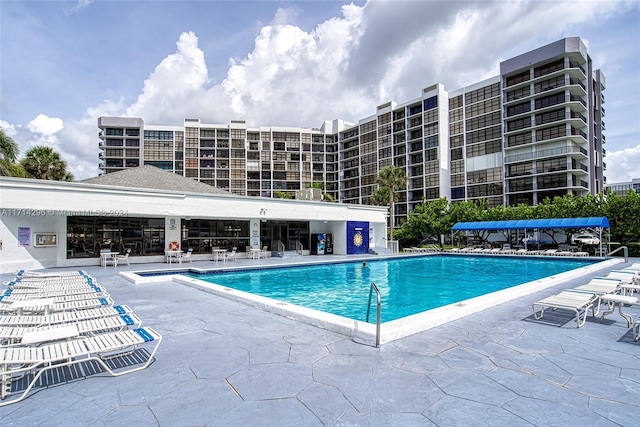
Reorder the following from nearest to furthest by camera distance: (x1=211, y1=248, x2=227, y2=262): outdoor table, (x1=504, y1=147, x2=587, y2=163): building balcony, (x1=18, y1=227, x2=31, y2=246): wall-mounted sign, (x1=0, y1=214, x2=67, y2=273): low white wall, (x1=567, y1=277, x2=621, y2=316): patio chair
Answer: (x1=567, y1=277, x2=621, y2=316): patio chair → (x1=0, y1=214, x2=67, y2=273): low white wall → (x1=18, y1=227, x2=31, y2=246): wall-mounted sign → (x1=211, y1=248, x2=227, y2=262): outdoor table → (x1=504, y1=147, x2=587, y2=163): building balcony

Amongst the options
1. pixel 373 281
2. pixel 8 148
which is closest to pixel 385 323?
pixel 373 281

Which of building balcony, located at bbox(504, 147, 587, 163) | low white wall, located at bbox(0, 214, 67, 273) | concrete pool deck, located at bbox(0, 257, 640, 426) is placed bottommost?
concrete pool deck, located at bbox(0, 257, 640, 426)

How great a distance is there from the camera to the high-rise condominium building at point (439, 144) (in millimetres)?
44531

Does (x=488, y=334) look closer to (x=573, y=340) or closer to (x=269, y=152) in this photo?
(x=573, y=340)

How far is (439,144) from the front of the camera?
55906mm

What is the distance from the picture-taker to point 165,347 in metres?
5.21

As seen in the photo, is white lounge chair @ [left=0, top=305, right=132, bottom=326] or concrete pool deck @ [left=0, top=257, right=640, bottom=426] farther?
white lounge chair @ [left=0, top=305, right=132, bottom=326]

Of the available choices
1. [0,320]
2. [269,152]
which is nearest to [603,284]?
[0,320]

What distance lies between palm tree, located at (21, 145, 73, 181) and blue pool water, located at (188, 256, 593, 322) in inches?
858

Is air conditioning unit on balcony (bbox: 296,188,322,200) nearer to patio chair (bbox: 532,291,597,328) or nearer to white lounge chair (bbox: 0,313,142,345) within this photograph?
patio chair (bbox: 532,291,597,328)

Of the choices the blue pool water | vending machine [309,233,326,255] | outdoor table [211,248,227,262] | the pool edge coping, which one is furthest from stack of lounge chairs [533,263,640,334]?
vending machine [309,233,326,255]

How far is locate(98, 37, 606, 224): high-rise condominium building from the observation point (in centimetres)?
4453

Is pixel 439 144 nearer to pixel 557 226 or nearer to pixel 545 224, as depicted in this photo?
pixel 545 224

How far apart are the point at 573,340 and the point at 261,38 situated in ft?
59.9
